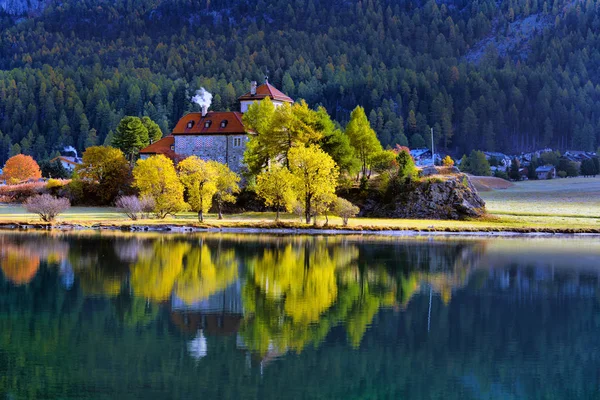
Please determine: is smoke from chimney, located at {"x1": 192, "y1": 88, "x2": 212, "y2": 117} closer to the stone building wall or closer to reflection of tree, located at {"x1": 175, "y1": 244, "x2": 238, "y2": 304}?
the stone building wall

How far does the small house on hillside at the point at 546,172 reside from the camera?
472ft

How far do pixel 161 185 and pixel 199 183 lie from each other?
12.1 feet

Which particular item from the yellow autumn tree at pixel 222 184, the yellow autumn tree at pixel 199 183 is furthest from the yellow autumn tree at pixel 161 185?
the yellow autumn tree at pixel 222 184

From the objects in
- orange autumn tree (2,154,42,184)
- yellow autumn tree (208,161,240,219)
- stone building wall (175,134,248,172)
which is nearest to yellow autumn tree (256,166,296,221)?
yellow autumn tree (208,161,240,219)

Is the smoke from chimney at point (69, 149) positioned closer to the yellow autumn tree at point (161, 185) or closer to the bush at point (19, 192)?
the bush at point (19, 192)

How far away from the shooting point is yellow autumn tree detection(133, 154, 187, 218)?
7194cm

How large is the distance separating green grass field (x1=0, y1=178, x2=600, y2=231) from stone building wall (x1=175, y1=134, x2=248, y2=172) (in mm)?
9410

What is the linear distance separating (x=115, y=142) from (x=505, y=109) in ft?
368

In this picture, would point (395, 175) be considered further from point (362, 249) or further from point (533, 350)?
point (533, 350)

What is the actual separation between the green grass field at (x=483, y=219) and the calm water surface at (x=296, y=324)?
671 inches

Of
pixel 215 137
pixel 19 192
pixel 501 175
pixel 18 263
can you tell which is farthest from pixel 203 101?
pixel 18 263

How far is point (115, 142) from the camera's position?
96.0 m

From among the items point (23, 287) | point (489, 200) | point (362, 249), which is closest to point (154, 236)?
point (362, 249)

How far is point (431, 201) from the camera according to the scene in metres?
75.9
